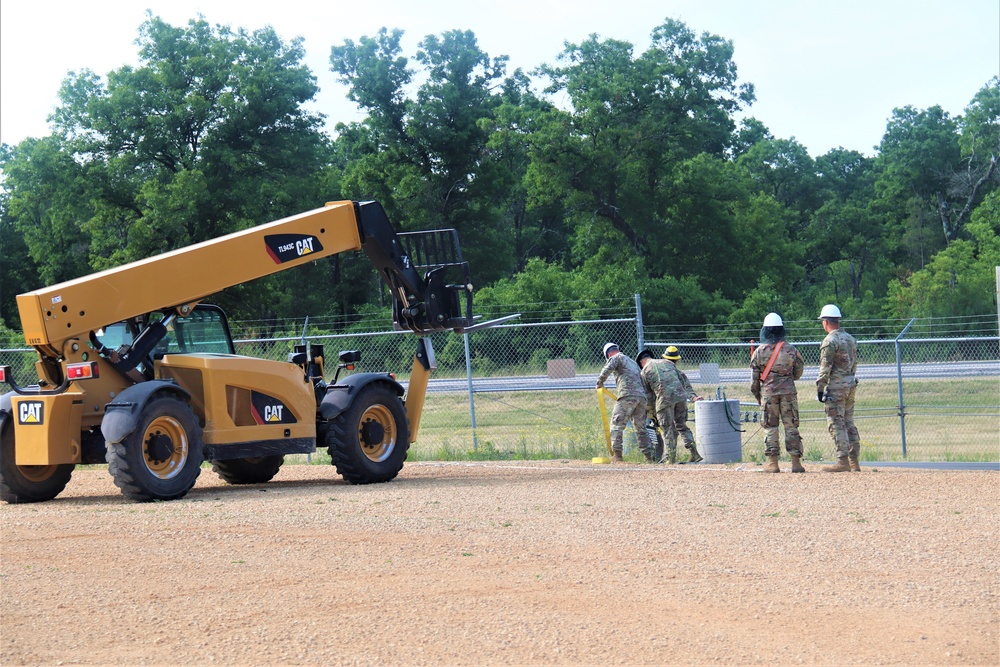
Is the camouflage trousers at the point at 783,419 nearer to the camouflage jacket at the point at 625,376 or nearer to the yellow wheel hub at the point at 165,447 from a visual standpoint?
the camouflage jacket at the point at 625,376

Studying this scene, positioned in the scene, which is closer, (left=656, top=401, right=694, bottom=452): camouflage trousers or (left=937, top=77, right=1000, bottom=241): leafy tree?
(left=656, top=401, right=694, bottom=452): camouflage trousers

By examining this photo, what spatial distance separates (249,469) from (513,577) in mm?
7414

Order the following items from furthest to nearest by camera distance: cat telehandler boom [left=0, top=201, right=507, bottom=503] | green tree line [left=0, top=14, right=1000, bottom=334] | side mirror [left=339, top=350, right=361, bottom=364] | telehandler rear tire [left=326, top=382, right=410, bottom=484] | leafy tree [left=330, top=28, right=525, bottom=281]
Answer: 1. leafy tree [left=330, top=28, right=525, bottom=281]
2. green tree line [left=0, top=14, right=1000, bottom=334]
3. side mirror [left=339, top=350, right=361, bottom=364]
4. telehandler rear tire [left=326, top=382, right=410, bottom=484]
5. cat telehandler boom [left=0, top=201, right=507, bottom=503]

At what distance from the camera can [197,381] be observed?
12.4m

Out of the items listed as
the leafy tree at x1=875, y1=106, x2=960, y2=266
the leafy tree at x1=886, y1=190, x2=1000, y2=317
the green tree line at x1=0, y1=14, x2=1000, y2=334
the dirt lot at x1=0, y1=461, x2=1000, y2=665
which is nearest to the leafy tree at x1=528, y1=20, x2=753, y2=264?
the green tree line at x1=0, y1=14, x2=1000, y2=334

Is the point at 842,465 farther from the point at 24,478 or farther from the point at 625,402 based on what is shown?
the point at 24,478

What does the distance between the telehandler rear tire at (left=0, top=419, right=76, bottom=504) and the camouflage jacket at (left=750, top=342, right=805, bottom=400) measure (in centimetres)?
773

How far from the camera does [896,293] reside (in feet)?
154

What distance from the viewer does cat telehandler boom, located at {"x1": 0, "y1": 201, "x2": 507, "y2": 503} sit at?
11.3m

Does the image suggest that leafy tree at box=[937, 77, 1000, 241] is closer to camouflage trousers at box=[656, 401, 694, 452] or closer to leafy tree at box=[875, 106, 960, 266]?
leafy tree at box=[875, 106, 960, 266]

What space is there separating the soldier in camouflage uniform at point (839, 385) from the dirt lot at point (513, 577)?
1656 mm

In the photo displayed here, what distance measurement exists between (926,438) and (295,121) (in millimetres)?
30687

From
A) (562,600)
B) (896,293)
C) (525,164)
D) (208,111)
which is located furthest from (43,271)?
(562,600)

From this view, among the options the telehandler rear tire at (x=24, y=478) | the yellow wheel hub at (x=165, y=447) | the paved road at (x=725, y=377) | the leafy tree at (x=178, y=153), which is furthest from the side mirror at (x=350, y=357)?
the leafy tree at (x=178, y=153)
